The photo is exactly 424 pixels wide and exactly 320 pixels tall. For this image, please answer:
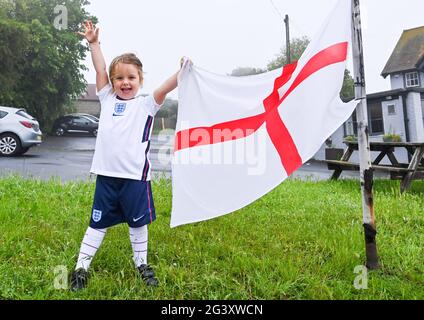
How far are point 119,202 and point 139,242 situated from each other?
305 mm

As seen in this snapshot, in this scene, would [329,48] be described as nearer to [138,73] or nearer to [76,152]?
[138,73]

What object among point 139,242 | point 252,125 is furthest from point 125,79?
point 139,242

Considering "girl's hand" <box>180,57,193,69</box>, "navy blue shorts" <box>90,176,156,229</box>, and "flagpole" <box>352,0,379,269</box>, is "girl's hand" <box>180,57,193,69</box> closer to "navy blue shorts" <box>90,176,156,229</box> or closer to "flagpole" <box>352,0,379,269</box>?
"navy blue shorts" <box>90,176,156,229</box>

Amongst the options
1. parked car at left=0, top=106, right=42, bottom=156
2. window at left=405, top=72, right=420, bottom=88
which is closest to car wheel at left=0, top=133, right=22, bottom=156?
parked car at left=0, top=106, right=42, bottom=156

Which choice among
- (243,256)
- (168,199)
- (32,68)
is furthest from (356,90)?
(32,68)

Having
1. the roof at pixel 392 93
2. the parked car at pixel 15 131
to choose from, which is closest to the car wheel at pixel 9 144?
the parked car at pixel 15 131

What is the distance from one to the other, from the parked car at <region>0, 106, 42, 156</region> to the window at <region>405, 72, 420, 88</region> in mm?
23449

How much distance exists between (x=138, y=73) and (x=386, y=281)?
2113 mm

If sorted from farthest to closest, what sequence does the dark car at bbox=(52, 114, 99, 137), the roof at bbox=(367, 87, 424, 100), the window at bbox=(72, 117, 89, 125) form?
the roof at bbox=(367, 87, 424, 100) → the window at bbox=(72, 117, 89, 125) → the dark car at bbox=(52, 114, 99, 137)

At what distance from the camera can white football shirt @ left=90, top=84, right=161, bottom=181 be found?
2.12 meters

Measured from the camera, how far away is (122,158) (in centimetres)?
212

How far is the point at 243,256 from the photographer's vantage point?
8.50ft

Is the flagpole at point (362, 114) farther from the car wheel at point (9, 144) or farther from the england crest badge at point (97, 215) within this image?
the car wheel at point (9, 144)

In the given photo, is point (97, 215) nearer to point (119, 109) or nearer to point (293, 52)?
point (119, 109)
